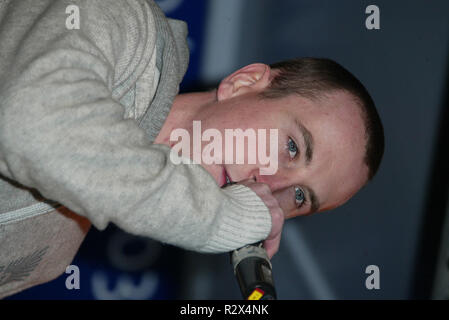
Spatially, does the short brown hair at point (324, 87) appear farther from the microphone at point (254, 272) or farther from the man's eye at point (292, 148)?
the microphone at point (254, 272)

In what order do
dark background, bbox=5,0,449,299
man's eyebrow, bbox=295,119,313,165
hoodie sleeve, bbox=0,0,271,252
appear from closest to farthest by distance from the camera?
1. hoodie sleeve, bbox=0,0,271,252
2. man's eyebrow, bbox=295,119,313,165
3. dark background, bbox=5,0,449,299

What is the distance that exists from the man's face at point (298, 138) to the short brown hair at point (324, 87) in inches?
0.8

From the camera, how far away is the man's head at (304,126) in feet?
2.17

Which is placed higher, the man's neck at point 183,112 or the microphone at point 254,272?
the man's neck at point 183,112

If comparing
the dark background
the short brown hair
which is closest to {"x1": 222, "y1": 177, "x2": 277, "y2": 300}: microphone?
the short brown hair

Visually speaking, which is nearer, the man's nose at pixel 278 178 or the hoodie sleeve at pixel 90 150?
the hoodie sleeve at pixel 90 150

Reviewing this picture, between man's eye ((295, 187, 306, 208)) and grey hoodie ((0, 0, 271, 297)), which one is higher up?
grey hoodie ((0, 0, 271, 297))

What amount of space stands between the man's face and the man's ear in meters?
0.01

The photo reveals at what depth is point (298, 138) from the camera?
0.65 metres

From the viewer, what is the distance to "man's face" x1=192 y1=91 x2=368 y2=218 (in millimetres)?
659

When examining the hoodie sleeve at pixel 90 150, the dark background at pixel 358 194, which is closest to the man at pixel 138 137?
the hoodie sleeve at pixel 90 150

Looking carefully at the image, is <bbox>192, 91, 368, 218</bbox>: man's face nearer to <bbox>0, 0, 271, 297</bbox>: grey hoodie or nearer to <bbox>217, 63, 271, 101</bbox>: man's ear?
<bbox>217, 63, 271, 101</bbox>: man's ear

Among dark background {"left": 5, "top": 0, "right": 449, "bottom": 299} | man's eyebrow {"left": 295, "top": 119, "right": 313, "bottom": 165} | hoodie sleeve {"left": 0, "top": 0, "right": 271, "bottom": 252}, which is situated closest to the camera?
hoodie sleeve {"left": 0, "top": 0, "right": 271, "bottom": 252}

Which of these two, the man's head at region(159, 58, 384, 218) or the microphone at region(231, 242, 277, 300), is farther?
the man's head at region(159, 58, 384, 218)
